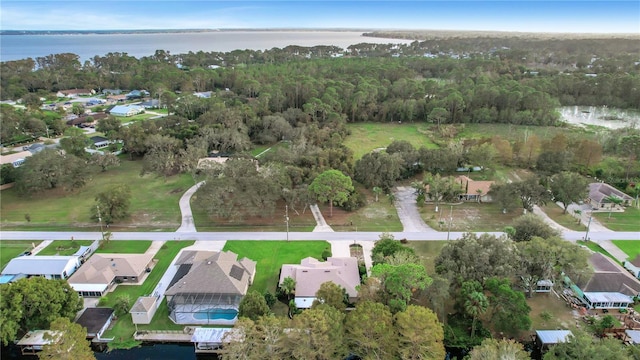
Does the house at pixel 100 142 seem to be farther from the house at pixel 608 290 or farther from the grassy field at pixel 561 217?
the house at pixel 608 290

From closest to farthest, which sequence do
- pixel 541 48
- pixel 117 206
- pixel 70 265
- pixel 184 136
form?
pixel 70 265
pixel 117 206
pixel 184 136
pixel 541 48

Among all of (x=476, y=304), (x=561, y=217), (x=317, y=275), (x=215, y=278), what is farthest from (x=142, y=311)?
(x=561, y=217)

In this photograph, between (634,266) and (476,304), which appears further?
(634,266)

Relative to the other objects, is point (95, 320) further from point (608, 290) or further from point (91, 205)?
point (608, 290)

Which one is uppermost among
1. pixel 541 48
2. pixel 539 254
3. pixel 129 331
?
pixel 541 48

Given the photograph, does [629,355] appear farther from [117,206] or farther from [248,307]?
[117,206]

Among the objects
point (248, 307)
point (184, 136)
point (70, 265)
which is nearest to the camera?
point (248, 307)

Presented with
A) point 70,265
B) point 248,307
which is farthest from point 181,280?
point 70,265
